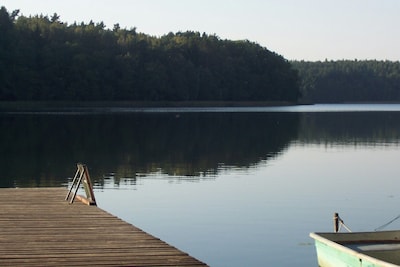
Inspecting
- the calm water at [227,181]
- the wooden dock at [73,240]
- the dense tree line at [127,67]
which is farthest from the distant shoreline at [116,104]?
the wooden dock at [73,240]

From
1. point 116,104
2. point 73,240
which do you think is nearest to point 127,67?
point 116,104

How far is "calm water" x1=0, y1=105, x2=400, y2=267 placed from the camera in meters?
16.5

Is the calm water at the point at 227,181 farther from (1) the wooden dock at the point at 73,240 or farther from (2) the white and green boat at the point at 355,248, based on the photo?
(1) the wooden dock at the point at 73,240

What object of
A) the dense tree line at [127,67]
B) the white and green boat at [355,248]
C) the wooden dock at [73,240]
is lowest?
the white and green boat at [355,248]

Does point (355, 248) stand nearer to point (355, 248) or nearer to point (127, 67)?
point (355, 248)

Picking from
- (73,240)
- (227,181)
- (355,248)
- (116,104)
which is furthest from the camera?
(116,104)

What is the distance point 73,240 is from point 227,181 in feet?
49.4

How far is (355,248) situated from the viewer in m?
11.6

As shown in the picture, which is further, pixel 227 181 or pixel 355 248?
pixel 227 181

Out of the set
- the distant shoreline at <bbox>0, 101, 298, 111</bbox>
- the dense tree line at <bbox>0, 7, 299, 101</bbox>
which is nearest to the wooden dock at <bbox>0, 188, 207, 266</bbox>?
the distant shoreline at <bbox>0, 101, 298, 111</bbox>

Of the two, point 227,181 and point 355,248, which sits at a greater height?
point 355,248

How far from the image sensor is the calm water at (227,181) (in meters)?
16.5

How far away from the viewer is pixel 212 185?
25.1 m

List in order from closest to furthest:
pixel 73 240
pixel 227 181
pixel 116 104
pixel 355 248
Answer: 1. pixel 73 240
2. pixel 355 248
3. pixel 227 181
4. pixel 116 104
